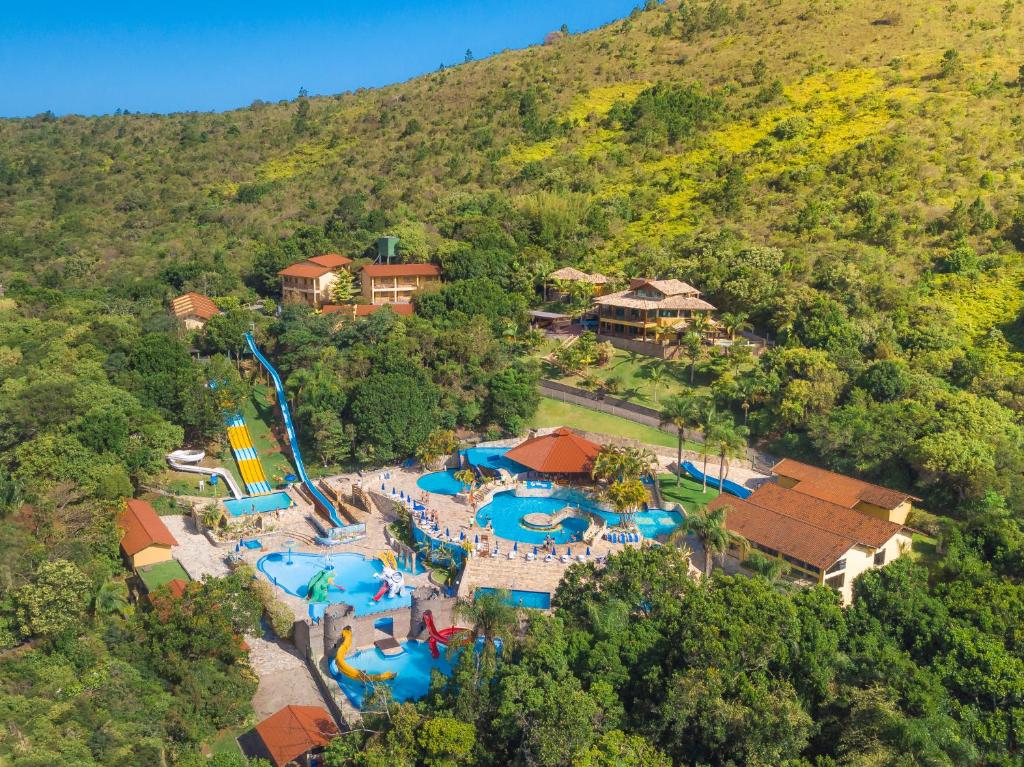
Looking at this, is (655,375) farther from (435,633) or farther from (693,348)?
(435,633)

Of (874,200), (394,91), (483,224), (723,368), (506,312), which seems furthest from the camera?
(394,91)

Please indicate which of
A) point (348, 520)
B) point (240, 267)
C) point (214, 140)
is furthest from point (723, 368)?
point (214, 140)

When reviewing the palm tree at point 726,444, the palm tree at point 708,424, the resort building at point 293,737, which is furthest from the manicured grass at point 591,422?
the resort building at point 293,737

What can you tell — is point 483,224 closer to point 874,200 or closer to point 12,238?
point 874,200

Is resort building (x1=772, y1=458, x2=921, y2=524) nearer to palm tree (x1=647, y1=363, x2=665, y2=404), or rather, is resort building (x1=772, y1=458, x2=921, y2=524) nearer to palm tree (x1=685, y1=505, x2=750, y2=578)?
palm tree (x1=685, y1=505, x2=750, y2=578)

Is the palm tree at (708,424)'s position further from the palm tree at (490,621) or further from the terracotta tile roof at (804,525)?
the palm tree at (490,621)

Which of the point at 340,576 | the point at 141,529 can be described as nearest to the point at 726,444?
the point at 340,576
